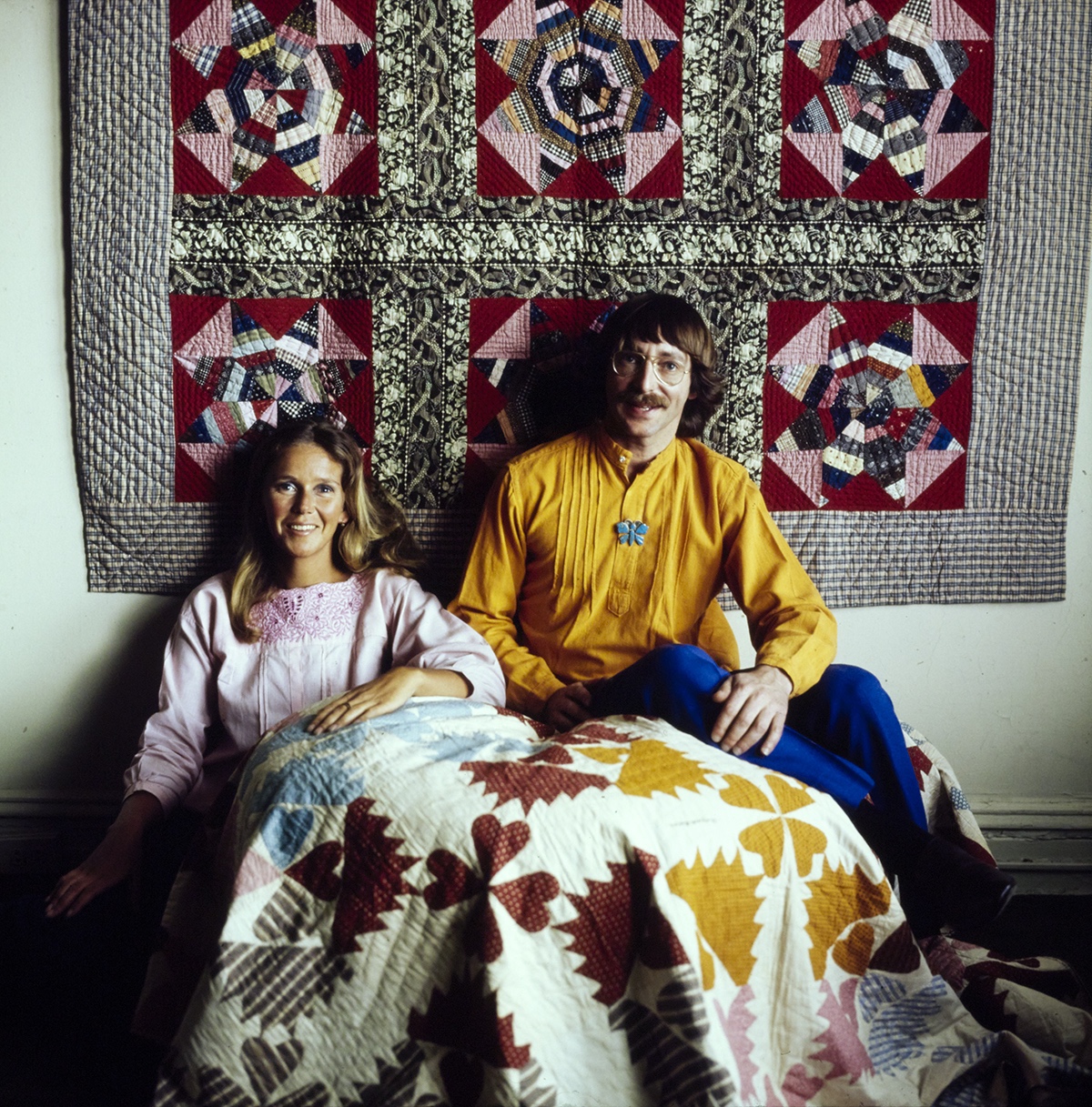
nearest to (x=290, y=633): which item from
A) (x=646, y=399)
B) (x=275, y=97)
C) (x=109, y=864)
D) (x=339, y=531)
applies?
(x=339, y=531)

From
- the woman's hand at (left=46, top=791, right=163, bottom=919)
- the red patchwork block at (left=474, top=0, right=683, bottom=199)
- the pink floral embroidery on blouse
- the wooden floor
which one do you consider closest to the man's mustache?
the red patchwork block at (left=474, top=0, right=683, bottom=199)

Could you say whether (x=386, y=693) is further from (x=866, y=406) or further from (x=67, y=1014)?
(x=866, y=406)

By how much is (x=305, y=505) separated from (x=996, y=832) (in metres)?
1.65

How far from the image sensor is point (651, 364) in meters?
1.67

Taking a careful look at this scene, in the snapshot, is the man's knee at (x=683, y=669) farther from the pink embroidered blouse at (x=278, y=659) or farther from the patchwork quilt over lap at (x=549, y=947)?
the pink embroidered blouse at (x=278, y=659)

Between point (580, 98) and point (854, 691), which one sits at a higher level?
point (580, 98)

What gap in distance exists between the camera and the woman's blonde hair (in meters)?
1.70

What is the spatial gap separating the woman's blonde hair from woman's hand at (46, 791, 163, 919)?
14.0 inches

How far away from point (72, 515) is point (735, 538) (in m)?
1.37

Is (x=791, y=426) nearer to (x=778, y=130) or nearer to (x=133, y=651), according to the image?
(x=778, y=130)

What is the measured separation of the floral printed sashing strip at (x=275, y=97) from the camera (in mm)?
1744

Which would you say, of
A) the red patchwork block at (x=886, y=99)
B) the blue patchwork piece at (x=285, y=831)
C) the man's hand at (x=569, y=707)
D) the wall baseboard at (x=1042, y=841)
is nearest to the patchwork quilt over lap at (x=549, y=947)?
the blue patchwork piece at (x=285, y=831)

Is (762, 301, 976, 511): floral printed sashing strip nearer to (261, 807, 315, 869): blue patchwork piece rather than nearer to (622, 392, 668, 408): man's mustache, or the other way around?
(622, 392, 668, 408): man's mustache

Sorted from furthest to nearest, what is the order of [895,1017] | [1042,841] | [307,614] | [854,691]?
1. [1042,841]
2. [307,614]
3. [854,691]
4. [895,1017]
